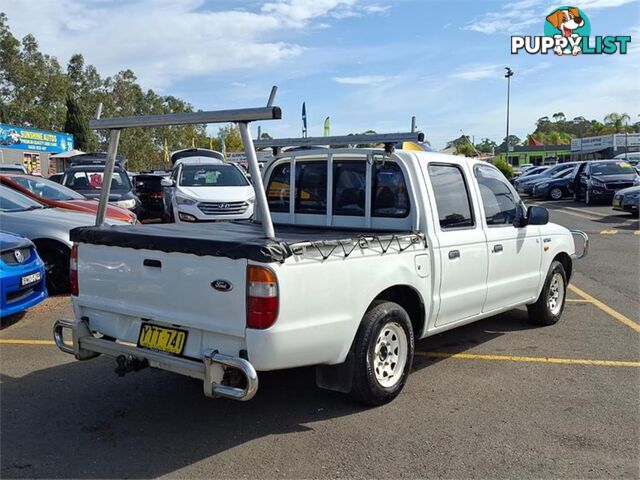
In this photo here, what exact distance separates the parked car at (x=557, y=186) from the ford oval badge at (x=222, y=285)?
27.5 metres

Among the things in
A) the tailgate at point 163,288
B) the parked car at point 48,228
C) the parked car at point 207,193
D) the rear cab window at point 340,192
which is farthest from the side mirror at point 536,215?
the parked car at point 207,193

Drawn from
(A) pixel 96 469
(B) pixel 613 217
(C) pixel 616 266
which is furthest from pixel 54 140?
(A) pixel 96 469

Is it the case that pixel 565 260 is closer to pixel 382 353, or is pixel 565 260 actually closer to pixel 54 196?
pixel 382 353

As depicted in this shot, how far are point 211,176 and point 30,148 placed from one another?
32.2 meters

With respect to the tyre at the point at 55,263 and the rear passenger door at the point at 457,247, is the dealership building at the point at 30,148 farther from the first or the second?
the rear passenger door at the point at 457,247

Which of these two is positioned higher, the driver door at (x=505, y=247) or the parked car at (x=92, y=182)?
the parked car at (x=92, y=182)

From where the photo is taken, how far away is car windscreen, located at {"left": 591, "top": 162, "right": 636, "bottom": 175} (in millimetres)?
23891

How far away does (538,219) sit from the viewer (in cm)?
589

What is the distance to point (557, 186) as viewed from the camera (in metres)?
29.1

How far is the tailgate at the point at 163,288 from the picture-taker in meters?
3.61

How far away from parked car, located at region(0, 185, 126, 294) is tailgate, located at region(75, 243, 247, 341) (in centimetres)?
398

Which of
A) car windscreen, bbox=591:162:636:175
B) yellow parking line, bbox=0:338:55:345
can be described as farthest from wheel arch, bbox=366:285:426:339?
car windscreen, bbox=591:162:636:175

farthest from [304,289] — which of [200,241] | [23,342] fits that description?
[23,342]

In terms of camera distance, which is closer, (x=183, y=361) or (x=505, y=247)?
(x=183, y=361)
